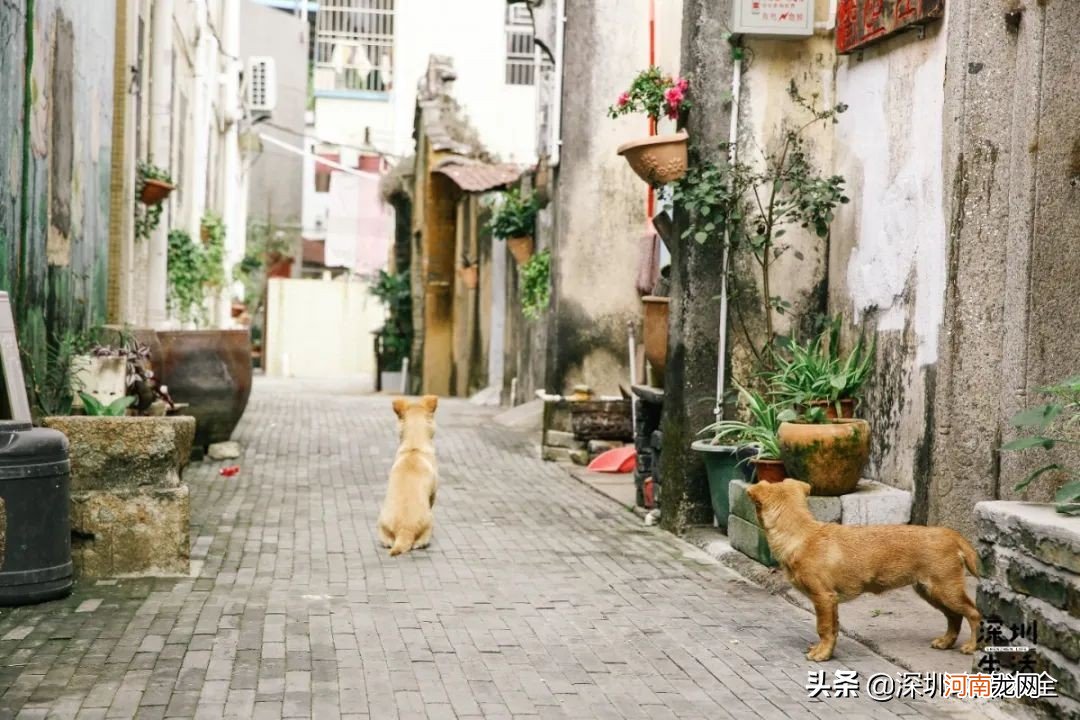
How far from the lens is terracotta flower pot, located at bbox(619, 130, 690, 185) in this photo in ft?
30.6

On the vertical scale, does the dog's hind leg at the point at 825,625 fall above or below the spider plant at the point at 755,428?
below

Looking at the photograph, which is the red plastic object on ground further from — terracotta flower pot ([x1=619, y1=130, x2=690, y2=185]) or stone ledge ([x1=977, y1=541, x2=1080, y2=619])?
stone ledge ([x1=977, y1=541, x2=1080, y2=619])

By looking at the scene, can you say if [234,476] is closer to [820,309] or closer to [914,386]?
[820,309]

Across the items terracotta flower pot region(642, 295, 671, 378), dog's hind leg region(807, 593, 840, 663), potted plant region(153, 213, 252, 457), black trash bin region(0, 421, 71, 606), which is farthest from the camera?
potted plant region(153, 213, 252, 457)

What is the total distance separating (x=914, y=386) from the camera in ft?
26.2

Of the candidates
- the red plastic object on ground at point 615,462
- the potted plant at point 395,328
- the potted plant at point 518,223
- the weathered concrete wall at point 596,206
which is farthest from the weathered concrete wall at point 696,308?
the potted plant at point 395,328

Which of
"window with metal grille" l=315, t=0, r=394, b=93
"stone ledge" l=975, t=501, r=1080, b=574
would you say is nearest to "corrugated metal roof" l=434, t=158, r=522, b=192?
"window with metal grille" l=315, t=0, r=394, b=93

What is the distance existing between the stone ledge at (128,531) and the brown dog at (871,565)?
3340 millimetres

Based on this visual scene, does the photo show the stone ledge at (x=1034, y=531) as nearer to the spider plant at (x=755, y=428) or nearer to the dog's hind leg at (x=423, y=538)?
the spider plant at (x=755, y=428)

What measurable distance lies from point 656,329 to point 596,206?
4.21 m

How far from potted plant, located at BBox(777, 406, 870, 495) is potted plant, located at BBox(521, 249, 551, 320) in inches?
355

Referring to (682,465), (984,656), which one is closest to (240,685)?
(984,656)

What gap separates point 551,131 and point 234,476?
5.51 metres

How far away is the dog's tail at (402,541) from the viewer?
8594 millimetres
